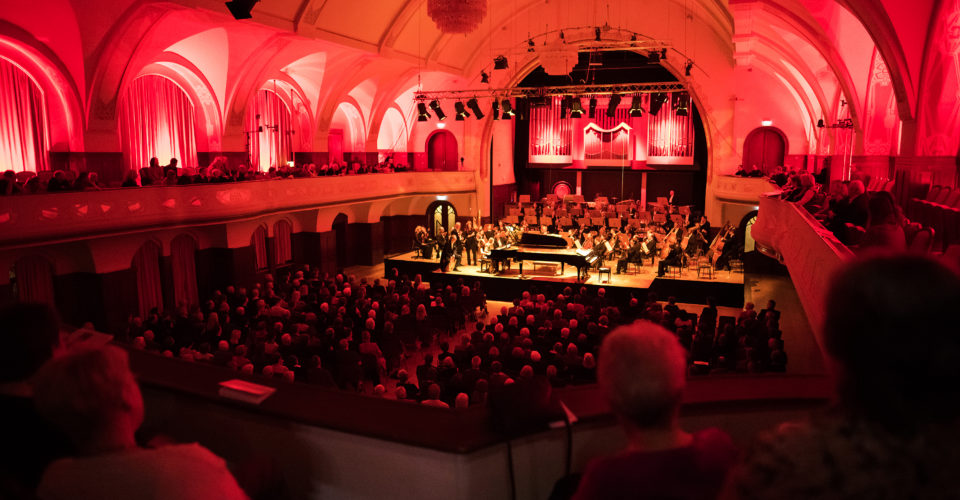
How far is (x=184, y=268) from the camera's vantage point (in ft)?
59.9

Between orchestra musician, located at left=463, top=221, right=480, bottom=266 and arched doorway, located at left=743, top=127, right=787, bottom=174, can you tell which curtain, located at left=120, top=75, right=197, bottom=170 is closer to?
orchestra musician, located at left=463, top=221, right=480, bottom=266

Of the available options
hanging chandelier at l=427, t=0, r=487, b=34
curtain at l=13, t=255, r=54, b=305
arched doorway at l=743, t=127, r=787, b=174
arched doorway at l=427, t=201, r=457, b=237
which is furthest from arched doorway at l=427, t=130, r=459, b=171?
curtain at l=13, t=255, r=54, b=305

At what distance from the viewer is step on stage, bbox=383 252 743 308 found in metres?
18.0

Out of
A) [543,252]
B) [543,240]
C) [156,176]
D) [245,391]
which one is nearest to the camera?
[245,391]

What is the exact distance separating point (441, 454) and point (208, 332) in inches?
414

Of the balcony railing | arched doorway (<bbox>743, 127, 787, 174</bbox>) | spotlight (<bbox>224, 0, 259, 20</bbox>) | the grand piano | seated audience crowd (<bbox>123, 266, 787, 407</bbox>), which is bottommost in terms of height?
seated audience crowd (<bbox>123, 266, 787, 407</bbox>)

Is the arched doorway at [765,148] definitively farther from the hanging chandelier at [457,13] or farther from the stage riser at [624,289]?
the hanging chandelier at [457,13]

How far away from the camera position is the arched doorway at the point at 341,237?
25094 millimetres

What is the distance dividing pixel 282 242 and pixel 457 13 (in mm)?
13770

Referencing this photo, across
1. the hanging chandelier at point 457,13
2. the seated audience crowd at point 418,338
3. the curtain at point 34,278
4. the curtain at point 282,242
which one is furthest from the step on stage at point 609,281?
the curtain at point 34,278

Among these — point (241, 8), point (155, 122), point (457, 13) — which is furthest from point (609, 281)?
point (155, 122)

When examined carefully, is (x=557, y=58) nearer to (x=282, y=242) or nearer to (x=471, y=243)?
(x=471, y=243)

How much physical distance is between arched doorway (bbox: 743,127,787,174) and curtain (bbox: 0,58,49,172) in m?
23.1

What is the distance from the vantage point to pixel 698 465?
166 cm
